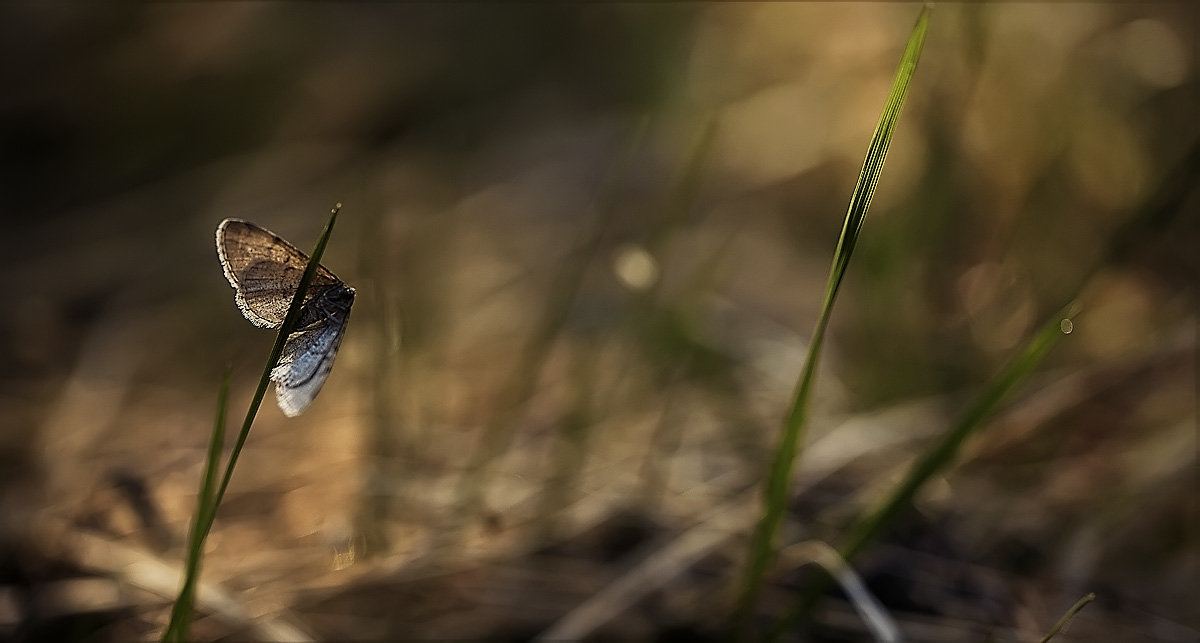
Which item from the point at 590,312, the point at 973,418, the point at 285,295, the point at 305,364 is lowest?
the point at 973,418

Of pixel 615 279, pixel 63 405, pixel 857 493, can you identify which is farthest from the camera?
pixel 615 279

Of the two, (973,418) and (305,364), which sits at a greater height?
(305,364)

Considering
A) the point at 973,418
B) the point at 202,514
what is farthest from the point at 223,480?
the point at 973,418

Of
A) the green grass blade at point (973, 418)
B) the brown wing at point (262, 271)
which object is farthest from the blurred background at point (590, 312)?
the brown wing at point (262, 271)

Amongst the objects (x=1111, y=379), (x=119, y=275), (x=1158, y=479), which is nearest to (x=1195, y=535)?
(x=1158, y=479)

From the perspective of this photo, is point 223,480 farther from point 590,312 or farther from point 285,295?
point 590,312

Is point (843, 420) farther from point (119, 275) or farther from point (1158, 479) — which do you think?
point (119, 275)
